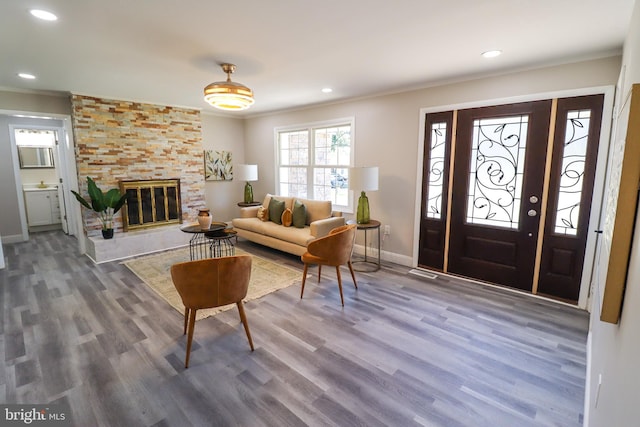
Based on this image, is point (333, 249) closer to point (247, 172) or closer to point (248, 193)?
point (247, 172)

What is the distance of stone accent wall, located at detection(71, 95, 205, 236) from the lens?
14.9 ft

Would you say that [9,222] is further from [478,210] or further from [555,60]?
[555,60]

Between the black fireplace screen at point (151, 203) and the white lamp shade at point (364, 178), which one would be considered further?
the black fireplace screen at point (151, 203)

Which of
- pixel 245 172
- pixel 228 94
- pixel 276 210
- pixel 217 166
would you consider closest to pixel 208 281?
pixel 228 94

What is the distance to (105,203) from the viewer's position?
177 inches

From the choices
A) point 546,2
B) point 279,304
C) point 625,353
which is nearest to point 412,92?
point 546,2

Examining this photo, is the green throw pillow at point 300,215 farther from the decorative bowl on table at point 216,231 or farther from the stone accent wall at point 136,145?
the stone accent wall at point 136,145

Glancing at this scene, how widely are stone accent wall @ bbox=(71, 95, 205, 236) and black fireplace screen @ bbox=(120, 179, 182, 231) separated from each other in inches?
4.1

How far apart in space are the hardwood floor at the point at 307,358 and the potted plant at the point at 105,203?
1.24 meters

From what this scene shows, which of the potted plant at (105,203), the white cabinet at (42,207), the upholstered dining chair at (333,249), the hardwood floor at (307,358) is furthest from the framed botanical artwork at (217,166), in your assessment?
the upholstered dining chair at (333,249)

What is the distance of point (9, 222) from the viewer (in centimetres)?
550

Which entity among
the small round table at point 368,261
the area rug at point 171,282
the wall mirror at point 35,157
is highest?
the wall mirror at point 35,157

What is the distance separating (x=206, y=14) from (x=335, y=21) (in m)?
0.91

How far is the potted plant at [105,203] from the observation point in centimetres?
440
